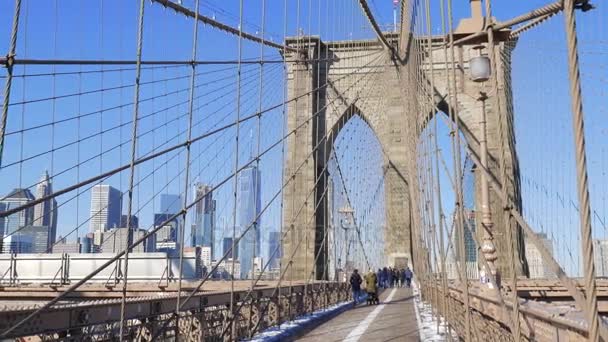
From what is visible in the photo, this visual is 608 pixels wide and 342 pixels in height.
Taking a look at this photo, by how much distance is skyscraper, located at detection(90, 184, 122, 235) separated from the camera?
9648 mm

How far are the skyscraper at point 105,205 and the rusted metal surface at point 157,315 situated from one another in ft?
9.30

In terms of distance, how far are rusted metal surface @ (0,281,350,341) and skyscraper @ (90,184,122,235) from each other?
2836 millimetres

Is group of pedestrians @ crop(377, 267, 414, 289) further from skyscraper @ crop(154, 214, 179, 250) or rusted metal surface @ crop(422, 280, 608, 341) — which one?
rusted metal surface @ crop(422, 280, 608, 341)

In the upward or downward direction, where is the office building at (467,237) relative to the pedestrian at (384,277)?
upward

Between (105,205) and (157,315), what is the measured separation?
452 cm

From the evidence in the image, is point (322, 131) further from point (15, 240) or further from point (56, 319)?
point (56, 319)

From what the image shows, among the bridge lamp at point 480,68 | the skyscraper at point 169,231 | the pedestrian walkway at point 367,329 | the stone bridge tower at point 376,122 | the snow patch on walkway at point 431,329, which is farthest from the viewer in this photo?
the stone bridge tower at point 376,122

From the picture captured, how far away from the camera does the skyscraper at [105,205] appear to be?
9.65m

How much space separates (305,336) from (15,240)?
12.9 m

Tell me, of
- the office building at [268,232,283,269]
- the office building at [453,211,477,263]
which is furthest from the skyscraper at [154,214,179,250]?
the office building at [453,211,477,263]

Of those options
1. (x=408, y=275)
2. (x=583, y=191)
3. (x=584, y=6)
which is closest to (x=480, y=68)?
(x=584, y=6)

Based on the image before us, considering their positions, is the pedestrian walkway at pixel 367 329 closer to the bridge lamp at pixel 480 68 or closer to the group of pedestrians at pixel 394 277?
the bridge lamp at pixel 480 68

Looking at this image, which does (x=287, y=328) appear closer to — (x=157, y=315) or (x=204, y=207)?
(x=157, y=315)

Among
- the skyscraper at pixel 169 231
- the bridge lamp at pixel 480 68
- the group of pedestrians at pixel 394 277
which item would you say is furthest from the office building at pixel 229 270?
the group of pedestrians at pixel 394 277
